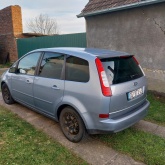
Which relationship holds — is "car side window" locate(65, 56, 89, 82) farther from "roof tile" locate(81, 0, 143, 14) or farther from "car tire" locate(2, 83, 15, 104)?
"roof tile" locate(81, 0, 143, 14)

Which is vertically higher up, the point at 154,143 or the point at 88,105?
the point at 88,105

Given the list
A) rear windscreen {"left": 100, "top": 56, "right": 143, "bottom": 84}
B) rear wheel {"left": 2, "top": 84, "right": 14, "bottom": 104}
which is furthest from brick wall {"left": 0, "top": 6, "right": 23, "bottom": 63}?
rear windscreen {"left": 100, "top": 56, "right": 143, "bottom": 84}

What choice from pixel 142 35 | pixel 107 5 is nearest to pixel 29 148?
pixel 142 35

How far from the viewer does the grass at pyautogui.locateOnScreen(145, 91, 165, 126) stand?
158 inches

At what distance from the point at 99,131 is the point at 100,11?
18.2 feet

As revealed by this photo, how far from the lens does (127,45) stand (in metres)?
7.19

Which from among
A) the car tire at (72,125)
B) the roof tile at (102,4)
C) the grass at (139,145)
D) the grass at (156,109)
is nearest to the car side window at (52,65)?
the car tire at (72,125)

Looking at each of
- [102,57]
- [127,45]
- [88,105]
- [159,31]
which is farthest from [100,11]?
[88,105]

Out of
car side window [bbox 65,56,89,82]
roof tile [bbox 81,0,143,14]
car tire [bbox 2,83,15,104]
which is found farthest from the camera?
roof tile [bbox 81,0,143,14]

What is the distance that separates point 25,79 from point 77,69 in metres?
1.50

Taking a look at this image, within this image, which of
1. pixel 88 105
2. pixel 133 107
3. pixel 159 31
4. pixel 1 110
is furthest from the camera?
pixel 159 31

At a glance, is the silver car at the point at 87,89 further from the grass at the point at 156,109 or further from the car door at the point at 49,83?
the grass at the point at 156,109

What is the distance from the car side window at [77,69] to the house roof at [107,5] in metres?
4.10

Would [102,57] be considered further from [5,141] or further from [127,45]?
[127,45]
